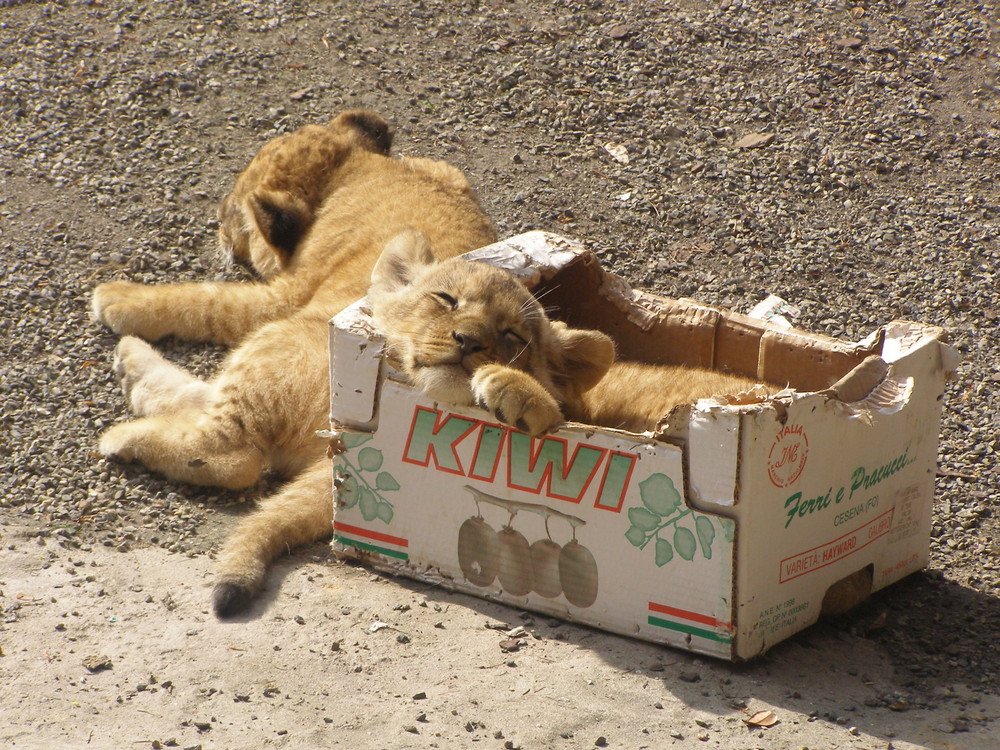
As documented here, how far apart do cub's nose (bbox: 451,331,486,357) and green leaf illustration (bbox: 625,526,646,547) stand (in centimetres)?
96

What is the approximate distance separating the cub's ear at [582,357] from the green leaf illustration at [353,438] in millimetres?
833

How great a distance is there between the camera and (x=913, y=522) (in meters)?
4.38

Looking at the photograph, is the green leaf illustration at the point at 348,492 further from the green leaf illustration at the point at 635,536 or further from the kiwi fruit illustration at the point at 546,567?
the green leaf illustration at the point at 635,536

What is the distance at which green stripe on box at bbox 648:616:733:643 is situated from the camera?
3.72 metres

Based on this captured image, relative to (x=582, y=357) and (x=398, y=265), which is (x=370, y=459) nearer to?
(x=582, y=357)

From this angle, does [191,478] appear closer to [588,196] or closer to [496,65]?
[588,196]

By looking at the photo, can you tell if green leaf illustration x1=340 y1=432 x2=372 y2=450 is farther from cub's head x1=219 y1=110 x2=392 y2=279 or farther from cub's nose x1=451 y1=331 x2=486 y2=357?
cub's head x1=219 y1=110 x2=392 y2=279

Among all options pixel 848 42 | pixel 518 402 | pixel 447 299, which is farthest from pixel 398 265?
pixel 848 42

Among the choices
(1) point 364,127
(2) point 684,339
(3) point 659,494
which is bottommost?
(3) point 659,494

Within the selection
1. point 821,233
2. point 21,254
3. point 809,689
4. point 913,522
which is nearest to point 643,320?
point 913,522

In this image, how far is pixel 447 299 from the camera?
15.3 feet

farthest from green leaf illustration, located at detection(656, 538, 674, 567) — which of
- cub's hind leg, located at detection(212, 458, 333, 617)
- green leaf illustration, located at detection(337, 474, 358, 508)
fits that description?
cub's hind leg, located at detection(212, 458, 333, 617)

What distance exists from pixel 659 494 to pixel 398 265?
1.87 meters

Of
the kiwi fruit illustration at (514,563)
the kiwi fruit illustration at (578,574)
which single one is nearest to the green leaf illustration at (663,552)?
the kiwi fruit illustration at (578,574)
